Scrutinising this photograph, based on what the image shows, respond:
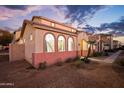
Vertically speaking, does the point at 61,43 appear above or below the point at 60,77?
above

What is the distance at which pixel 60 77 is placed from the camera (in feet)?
12.0

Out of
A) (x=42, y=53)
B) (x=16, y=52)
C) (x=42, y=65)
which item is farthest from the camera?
(x=16, y=52)

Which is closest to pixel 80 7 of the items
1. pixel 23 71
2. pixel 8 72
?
pixel 23 71

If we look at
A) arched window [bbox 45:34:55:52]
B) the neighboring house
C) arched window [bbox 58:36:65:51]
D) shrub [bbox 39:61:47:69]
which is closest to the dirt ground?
shrub [bbox 39:61:47:69]

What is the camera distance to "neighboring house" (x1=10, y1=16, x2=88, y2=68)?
4.22m

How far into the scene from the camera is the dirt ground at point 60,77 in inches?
132

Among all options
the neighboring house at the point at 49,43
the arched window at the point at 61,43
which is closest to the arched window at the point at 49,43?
the neighboring house at the point at 49,43

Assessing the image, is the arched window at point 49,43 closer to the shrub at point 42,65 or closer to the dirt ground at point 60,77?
the shrub at point 42,65

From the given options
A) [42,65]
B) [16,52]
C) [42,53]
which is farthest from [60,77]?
[16,52]

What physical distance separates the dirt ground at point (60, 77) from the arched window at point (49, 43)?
2.43 ft

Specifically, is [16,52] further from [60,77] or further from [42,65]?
[60,77]

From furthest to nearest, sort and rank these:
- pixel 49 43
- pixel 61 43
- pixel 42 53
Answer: pixel 61 43 → pixel 49 43 → pixel 42 53

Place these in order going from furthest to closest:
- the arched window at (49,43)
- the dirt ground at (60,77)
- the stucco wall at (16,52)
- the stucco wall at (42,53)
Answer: the stucco wall at (16,52), the arched window at (49,43), the stucco wall at (42,53), the dirt ground at (60,77)

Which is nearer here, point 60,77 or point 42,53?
point 60,77
